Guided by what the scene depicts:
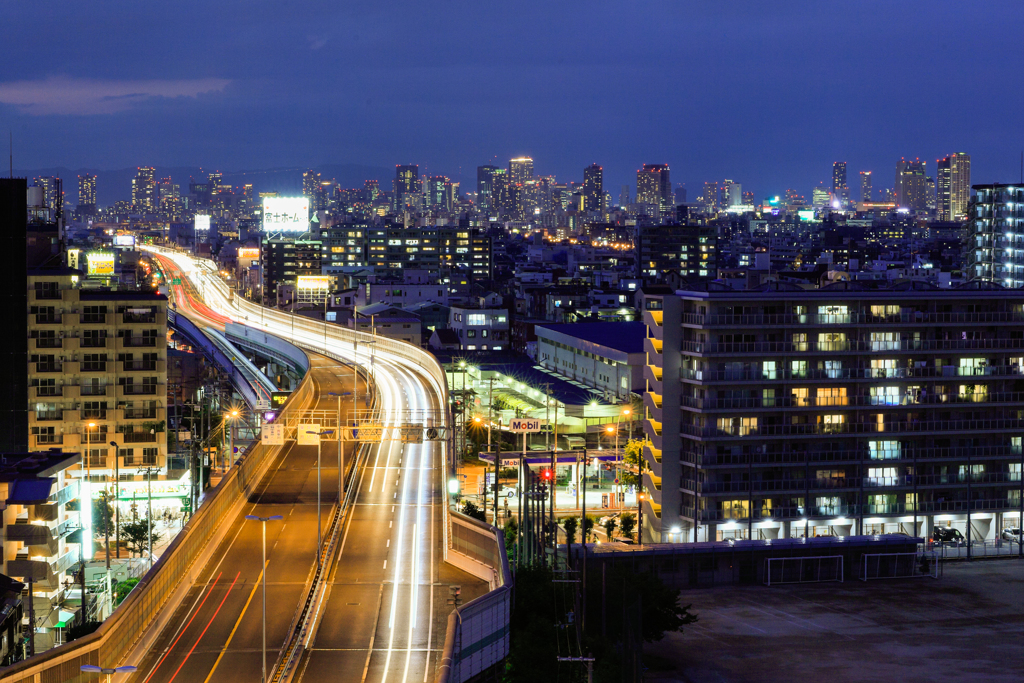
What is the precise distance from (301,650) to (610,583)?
329 inches

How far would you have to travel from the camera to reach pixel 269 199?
17750 cm

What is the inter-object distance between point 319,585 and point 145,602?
203 inches

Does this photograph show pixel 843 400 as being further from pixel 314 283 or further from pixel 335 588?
pixel 314 283

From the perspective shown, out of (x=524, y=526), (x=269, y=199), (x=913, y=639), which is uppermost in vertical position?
(x=269, y=199)

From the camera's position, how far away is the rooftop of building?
66762 millimetres

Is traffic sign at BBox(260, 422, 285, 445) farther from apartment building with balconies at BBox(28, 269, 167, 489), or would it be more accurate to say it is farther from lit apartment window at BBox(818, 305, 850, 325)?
lit apartment window at BBox(818, 305, 850, 325)

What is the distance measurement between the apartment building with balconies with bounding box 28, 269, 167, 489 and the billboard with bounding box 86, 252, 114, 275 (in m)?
50.6

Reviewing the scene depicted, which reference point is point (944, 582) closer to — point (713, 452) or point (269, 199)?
point (713, 452)

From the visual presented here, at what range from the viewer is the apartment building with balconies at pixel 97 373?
52875 mm

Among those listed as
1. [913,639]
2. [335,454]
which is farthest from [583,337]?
[913,639]

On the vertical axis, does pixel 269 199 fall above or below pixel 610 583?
above

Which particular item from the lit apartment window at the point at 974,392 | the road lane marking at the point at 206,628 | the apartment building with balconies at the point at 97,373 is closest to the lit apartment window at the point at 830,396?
the lit apartment window at the point at 974,392

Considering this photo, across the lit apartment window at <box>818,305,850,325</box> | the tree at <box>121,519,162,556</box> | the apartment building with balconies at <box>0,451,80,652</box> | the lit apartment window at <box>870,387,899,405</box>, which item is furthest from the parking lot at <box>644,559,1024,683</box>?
the tree at <box>121,519,162,556</box>

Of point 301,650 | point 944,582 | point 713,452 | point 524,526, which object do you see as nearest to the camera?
point 301,650
